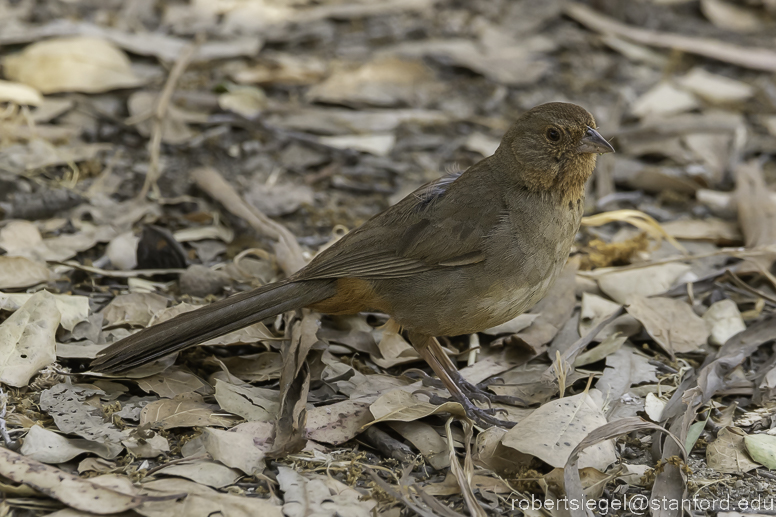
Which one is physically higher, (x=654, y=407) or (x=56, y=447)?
(x=56, y=447)

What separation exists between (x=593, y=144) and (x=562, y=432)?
1.20 metres

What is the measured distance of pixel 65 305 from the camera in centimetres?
348

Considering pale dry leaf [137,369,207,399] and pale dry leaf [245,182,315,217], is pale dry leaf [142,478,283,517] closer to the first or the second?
pale dry leaf [137,369,207,399]

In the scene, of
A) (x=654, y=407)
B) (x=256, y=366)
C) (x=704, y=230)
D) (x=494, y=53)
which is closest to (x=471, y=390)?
(x=654, y=407)

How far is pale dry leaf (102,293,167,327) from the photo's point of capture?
3564 mm

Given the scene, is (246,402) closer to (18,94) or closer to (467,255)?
(467,255)

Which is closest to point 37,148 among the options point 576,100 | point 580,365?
point 580,365

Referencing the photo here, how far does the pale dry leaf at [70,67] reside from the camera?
5.12 m

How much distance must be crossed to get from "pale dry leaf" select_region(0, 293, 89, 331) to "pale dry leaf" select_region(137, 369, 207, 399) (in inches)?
18.7

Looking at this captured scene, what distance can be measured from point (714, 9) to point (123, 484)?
247 inches

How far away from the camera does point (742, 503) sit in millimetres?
2770

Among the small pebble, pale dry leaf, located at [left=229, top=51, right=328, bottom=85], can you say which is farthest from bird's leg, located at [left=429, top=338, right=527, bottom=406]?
pale dry leaf, located at [left=229, top=51, right=328, bottom=85]

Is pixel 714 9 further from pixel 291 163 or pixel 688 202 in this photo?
pixel 291 163

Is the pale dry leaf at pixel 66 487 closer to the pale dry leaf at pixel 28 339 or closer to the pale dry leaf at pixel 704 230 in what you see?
the pale dry leaf at pixel 28 339
